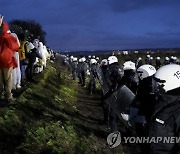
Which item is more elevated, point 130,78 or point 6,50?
point 6,50

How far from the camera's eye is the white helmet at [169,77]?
19.3ft

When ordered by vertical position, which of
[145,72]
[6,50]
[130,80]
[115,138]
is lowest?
[115,138]

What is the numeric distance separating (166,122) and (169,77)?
877mm

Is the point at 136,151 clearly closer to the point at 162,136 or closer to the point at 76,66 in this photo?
the point at 162,136

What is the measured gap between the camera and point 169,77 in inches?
235

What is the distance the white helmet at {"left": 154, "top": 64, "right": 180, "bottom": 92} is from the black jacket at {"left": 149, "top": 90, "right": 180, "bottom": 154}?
0.34 m

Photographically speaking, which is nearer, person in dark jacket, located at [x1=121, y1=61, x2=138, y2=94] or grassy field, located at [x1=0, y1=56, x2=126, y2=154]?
grassy field, located at [x1=0, y1=56, x2=126, y2=154]

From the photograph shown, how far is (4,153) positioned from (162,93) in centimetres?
388

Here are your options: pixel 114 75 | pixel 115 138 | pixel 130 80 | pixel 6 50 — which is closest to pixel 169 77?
pixel 115 138

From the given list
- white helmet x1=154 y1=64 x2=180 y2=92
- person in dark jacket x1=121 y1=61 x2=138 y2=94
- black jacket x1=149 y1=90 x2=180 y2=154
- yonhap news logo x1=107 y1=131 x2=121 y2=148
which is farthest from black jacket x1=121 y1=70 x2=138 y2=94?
black jacket x1=149 y1=90 x2=180 y2=154

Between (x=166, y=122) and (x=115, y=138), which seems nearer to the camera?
(x=166, y=122)

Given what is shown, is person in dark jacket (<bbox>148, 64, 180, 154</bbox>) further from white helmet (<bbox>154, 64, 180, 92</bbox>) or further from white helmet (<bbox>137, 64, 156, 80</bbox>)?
white helmet (<bbox>137, 64, 156, 80</bbox>)

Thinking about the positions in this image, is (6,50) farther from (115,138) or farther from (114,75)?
(114,75)

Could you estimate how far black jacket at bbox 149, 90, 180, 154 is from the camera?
208 inches
